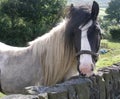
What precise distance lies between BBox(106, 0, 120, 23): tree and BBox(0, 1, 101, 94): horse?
7073cm

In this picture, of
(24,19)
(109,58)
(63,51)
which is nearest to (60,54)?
(63,51)

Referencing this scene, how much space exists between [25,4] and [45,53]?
115 ft

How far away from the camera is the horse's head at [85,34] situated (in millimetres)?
4430

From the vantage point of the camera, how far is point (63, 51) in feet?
15.7

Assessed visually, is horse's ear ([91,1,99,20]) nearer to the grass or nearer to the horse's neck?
the horse's neck

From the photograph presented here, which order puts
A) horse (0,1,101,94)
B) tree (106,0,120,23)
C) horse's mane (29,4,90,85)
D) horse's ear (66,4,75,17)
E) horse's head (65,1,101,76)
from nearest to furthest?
horse's head (65,1,101,76) < horse (0,1,101,94) < horse's mane (29,4,90,85) < horse's ear (66,4,75,17) < tree (106,0,120,23)

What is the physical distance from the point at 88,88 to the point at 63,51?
1.55 m

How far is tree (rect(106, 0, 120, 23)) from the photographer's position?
7562 cm

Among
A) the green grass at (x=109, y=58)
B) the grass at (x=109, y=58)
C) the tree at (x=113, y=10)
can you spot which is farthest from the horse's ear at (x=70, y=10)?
the tree at (x=113, y=10)

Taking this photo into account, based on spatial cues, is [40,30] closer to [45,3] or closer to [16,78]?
[45,3]

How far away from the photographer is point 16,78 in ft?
16.9

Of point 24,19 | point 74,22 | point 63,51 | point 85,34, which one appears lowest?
point 63,51

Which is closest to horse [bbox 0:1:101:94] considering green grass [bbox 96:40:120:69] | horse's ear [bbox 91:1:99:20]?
horse's ear [bbox 91:1:99:20]

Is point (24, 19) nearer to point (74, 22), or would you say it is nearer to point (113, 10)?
point (74, 22)
